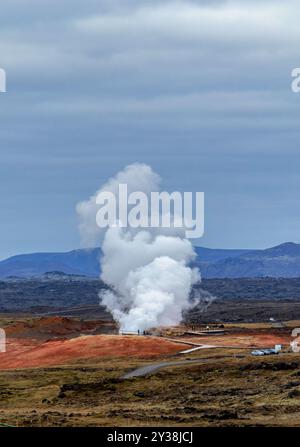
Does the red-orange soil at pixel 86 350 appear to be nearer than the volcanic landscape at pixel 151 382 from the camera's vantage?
No

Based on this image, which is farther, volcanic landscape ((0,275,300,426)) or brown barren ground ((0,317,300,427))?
volcanic landscape ((0,275,300,426))

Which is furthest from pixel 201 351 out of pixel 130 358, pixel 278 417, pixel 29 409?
pixel 278 417

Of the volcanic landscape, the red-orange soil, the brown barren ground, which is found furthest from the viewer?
the red-orange soil

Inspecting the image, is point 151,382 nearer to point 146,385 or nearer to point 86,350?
point 146,385

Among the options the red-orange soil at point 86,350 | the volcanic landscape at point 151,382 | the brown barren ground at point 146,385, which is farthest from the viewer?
the red-orange soil at point 86,350

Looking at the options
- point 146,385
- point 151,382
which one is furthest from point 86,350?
point 146,385

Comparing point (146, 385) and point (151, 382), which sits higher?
point (151, 382)

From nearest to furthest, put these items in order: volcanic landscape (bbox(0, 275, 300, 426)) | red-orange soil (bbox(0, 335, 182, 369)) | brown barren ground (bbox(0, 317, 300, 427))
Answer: brown barren ground (bbox(0, 317, 300, 427))
volcanic landscape (bbox(0, 275, 300, 426))
red-orange soil (bbox(0, 335, 182, 369))

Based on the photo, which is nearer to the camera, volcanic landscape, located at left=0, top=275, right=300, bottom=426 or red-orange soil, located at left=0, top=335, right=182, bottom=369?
volcanic landscape, located at left=0, top=275, right=300, bottom=426

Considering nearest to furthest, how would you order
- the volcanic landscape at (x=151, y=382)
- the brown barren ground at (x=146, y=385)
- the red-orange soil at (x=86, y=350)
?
1. the brown barren ground at (x=146, y=385)
2. the volcanic landscape at (x=151, y=382)
3. the red-orange soil at (x=86, y=350)

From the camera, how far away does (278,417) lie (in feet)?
191
